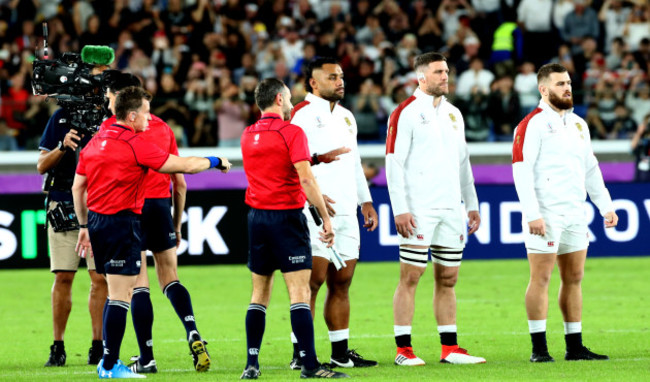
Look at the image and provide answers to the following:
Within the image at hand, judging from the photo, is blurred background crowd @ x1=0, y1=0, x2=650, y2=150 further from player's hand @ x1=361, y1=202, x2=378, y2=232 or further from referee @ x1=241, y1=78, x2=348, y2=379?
referee @ x1=241, y1=78, x2=348, y2=379

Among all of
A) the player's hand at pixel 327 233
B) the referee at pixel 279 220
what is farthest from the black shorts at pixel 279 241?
the player's hand at pixel 327 233

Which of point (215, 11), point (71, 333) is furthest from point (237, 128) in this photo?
point (71, 333)

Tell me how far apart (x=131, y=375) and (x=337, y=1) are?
1556cm

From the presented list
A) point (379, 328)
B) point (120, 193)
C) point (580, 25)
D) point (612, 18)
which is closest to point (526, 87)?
point (580, 25)

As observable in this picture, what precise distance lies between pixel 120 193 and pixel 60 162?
1.44 meters

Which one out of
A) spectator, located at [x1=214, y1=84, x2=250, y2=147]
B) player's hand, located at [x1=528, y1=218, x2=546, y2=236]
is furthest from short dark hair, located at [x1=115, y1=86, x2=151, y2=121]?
spectator, located at [x1=214, y1=84, x2=250, y2=147]

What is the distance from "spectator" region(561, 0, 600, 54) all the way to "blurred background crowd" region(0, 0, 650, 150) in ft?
0.06

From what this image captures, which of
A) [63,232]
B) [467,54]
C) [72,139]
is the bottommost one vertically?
[63,232]

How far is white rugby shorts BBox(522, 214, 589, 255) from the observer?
28.0 ft

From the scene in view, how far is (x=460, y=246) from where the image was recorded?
28.5ft

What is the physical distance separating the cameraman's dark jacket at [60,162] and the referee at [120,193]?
3.54ft

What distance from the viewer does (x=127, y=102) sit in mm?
7754

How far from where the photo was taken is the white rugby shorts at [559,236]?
8531 mm

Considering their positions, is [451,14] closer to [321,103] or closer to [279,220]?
[321,103]
